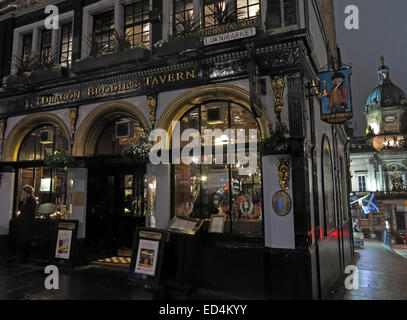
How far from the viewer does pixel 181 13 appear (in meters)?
8.48

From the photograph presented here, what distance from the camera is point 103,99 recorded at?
29.4 ft

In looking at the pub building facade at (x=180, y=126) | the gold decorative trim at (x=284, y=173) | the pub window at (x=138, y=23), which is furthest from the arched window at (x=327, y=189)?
the pub window at (x=138, y=23)

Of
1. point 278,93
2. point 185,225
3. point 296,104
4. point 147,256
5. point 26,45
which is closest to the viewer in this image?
point 296,104

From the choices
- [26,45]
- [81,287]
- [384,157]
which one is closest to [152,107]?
[81,287]

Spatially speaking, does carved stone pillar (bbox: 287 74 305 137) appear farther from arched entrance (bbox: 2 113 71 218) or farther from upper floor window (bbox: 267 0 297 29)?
arched entrance (bbox: 2 113 71 218)

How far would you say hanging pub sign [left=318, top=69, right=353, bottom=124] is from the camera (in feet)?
24.7

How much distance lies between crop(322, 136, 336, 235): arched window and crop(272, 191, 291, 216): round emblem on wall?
2625 mm

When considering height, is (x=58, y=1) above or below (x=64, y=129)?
above

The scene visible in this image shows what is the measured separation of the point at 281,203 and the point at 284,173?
0.64 meters

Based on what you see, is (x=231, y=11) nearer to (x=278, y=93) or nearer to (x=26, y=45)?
(x=278, y=93)

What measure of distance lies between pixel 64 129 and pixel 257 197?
6534 millimetres

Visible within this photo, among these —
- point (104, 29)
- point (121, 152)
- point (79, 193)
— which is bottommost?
point (79, 193)
